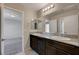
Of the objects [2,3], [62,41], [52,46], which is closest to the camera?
[2,3]

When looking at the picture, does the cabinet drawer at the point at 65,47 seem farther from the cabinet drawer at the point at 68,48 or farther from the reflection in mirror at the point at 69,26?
the reflection in mirror at the point at 69,26

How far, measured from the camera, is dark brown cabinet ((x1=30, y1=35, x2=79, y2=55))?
1788mm

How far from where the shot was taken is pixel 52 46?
2.06 m

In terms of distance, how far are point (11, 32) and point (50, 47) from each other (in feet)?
2.56

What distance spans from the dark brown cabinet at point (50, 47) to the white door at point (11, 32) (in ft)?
0.84

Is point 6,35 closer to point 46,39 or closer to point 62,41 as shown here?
point 46,39

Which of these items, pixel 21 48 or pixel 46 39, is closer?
pixel 21 48

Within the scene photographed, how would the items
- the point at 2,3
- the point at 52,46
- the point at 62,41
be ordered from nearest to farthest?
the point at 2,3 < the point at 62,41 < the point at 52,46

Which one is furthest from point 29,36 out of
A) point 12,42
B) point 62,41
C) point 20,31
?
point 62,41

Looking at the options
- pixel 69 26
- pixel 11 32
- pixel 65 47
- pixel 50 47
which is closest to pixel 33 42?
pixel 50 47

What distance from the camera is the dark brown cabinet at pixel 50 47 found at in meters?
1.79

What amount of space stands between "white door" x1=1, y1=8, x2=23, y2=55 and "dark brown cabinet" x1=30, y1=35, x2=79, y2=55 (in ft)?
0.84

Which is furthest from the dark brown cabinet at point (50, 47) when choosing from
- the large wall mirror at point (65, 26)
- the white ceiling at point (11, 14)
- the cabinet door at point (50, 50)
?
the white ceiling at point (11, 14)
